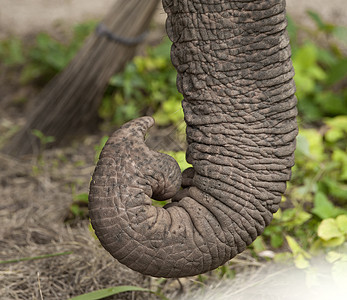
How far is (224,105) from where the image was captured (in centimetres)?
132

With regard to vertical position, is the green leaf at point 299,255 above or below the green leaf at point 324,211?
below

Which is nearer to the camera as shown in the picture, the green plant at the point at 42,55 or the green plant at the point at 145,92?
the green plant at the point at 145,92

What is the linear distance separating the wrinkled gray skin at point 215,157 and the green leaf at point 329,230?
61cm

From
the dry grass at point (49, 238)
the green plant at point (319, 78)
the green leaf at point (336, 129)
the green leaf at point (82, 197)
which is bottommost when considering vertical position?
the dry grass at point (49, 238)

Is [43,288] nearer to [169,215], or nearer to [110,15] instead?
[169,215]

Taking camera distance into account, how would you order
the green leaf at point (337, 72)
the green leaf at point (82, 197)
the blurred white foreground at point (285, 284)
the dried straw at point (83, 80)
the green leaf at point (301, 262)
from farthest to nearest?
the green leaf at point (337, 72)
the dried straw at point (83, 80)
the green leaf at point (82, 197)
the green leaf at point (301, 262)
the blurred white foreground at point (285, 284)

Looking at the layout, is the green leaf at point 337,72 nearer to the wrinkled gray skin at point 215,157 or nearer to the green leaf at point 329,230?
the green leaf at point 329,230

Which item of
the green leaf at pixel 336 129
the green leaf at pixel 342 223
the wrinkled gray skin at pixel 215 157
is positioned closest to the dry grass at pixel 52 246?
the green leaf at pixel 342 223

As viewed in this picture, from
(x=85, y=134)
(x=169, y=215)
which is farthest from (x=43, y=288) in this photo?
(x=85, y=134)

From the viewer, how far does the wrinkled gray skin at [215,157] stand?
4.14ft

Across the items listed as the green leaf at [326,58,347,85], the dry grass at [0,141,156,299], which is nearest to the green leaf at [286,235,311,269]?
the dry grass at [0,141,156,299]

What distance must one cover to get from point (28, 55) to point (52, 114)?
50.3 inches

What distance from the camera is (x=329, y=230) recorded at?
6.19 feet

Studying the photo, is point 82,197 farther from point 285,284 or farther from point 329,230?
point 329,230
